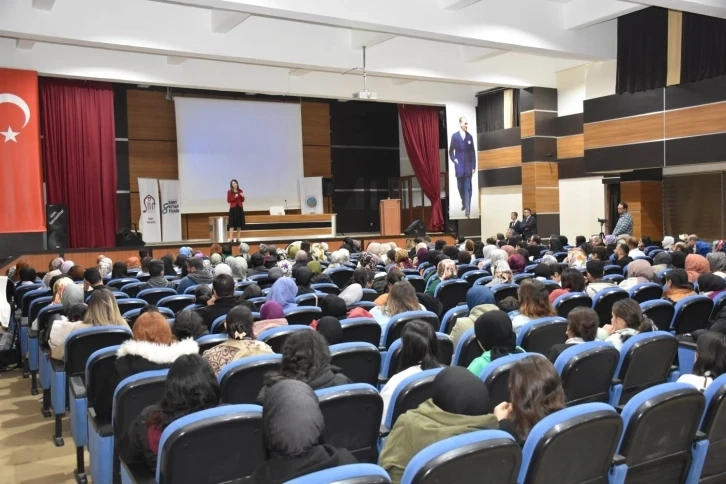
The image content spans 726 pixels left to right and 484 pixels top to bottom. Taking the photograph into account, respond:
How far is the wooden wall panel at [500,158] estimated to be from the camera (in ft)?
51.6

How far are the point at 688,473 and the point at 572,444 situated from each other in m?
0.82

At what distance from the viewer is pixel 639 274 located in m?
6.25

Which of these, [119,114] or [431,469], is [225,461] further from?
[119,114]

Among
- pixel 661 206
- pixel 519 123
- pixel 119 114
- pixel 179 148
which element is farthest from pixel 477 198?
pixel 119 114

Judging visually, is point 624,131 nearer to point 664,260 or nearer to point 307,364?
point 664,260

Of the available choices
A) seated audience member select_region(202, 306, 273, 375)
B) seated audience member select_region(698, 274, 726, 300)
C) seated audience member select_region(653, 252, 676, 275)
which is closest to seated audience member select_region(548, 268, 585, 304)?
seated audience member select_region(698, 274, 726, 300)

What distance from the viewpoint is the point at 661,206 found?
13.2m

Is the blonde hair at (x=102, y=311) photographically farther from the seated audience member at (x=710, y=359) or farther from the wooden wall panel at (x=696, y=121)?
the wooden wall panel at (x=696, y=121)

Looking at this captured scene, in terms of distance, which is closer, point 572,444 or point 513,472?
point 513,472

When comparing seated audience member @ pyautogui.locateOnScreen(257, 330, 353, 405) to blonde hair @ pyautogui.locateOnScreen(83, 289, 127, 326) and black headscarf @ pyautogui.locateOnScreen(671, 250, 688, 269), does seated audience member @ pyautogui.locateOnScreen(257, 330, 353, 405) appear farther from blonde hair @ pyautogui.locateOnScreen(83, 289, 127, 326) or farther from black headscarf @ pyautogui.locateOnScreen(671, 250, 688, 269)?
black headscarf @ pyautogui.locateOnScreen(671, 250, 688, 269)

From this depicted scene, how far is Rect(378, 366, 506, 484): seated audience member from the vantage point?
2.12 metres

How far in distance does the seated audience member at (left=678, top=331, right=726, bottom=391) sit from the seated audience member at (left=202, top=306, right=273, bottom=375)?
2.09 m

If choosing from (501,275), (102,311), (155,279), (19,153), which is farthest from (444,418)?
(19,153)

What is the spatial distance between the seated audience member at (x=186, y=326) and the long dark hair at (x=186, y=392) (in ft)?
5.30
